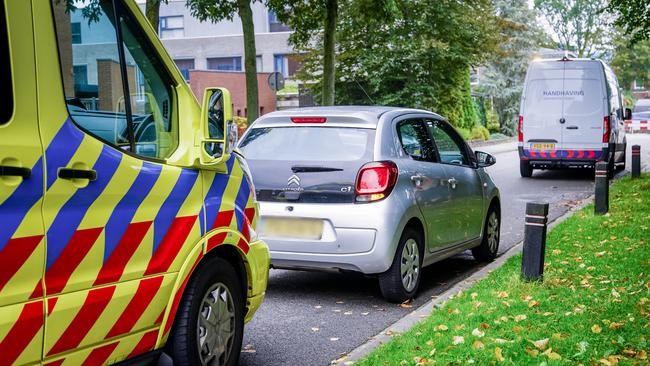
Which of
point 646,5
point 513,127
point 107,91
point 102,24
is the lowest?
point 513,127

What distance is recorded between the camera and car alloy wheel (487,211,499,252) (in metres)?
9.19

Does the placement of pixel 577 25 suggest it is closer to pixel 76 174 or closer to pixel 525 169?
pixel 525 169

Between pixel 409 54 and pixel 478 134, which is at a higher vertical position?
pixel 409 54

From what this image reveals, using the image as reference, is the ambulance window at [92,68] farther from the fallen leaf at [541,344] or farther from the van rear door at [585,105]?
the van rear door at [585,105]

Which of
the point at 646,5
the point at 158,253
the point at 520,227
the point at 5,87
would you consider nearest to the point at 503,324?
→ the point at 158,253

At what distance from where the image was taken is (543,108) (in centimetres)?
1997

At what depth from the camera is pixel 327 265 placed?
684 cm

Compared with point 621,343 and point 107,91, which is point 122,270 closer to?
point 107,91

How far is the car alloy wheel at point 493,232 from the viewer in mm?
9188

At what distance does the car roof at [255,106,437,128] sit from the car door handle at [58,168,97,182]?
382cm

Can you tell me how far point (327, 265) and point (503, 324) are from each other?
171 centimetres

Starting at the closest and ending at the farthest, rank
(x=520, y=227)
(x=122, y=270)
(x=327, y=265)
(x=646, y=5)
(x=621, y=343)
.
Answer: (x=122, y=270)
(x=621, y=343)
(x=327, y=265)
(x=520, y=227)
(x=646, y=5)

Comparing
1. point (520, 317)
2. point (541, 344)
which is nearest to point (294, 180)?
point (520, 317)

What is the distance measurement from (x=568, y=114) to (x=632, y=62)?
58926 mm
